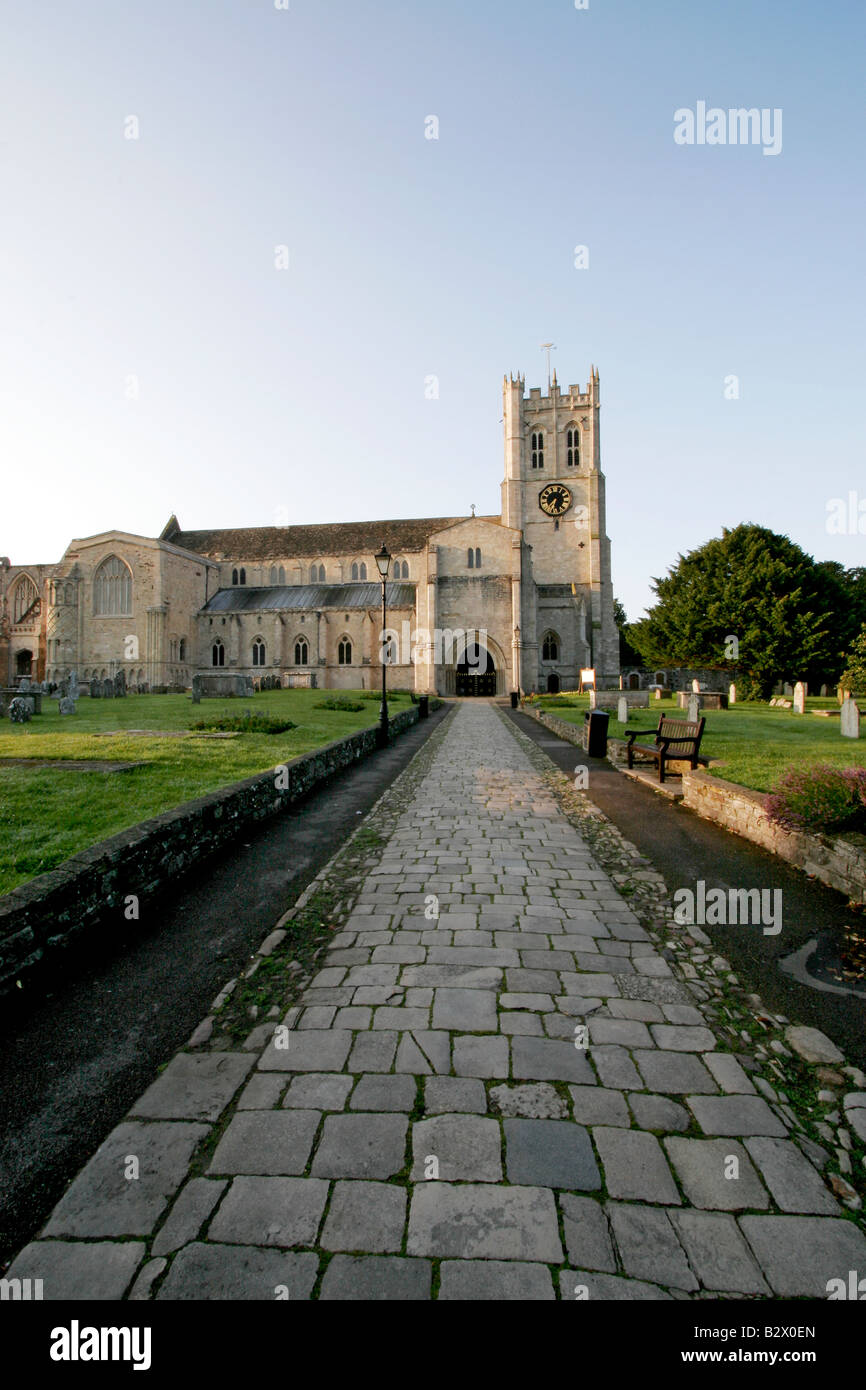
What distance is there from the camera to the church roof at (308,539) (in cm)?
5338

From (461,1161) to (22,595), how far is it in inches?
2808

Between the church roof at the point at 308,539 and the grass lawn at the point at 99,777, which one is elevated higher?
the church roof at the point at 308,539

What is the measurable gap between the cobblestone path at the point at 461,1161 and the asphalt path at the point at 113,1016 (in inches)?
7.3

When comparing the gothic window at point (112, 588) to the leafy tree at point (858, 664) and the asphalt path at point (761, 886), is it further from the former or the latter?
the leafy tree at point (858, 664)

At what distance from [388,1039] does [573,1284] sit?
1.46 m

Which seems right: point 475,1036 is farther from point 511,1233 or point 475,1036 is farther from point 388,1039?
point 511,1233

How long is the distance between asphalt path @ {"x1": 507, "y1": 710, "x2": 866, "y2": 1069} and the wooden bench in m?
0.82

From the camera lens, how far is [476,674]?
46625 millimetres

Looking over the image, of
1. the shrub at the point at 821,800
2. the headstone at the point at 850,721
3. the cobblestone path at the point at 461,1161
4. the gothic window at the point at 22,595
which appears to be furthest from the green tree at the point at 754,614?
the gothic window at the point at 22,595

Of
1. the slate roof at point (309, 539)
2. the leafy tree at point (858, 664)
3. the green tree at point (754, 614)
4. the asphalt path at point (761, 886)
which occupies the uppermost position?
the slate roof at point (309, 539)

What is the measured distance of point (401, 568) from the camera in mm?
51344

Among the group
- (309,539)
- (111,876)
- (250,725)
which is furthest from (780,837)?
(309,539)

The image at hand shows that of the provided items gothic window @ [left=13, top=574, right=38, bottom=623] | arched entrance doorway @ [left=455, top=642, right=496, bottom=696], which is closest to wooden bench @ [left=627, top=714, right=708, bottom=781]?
arched entrance doorway @ [left=455, top=642, right=496, bottom=696]

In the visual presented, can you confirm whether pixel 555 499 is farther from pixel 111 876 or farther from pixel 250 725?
pixel 111 876
